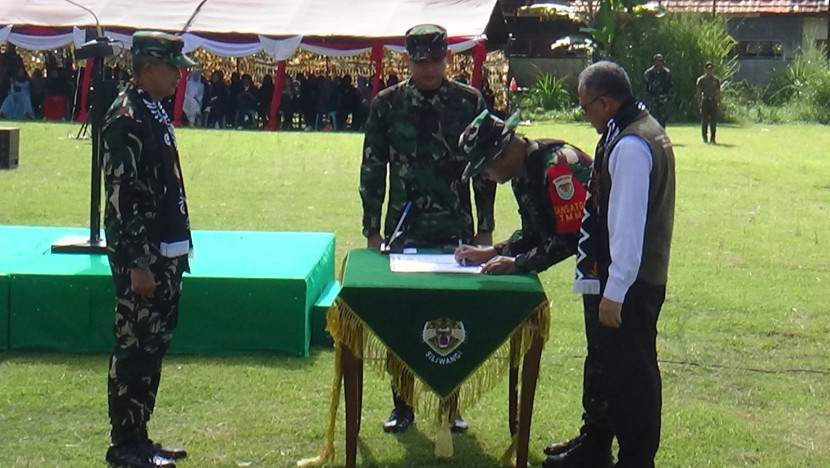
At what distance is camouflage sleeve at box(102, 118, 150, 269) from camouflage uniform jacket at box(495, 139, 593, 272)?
1.50 metres

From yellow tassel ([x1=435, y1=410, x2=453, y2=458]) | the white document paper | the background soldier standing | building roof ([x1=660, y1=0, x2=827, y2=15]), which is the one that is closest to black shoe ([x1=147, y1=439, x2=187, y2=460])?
yellow tassel ([x1=435, y1=410, x2=453, y2=458])

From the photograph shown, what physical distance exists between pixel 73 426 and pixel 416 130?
2101mm

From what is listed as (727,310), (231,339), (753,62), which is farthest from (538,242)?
A: (753,62)

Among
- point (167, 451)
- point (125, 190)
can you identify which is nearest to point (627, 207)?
point (125, 190)

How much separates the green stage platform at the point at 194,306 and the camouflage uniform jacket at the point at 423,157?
1.10m

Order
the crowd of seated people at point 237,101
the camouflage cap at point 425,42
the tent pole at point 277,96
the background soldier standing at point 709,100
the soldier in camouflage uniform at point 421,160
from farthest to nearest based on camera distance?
1. the crowd of seated people at point 237,101
2. the tent pole at point 277,96
3. the background soldier standing at point 709,100
4. the soldier in camouflage uniform at point 421,160
5. the camouflage cap at point 425,42

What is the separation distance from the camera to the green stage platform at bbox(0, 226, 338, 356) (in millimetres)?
6387

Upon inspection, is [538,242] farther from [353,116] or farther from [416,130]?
[353,116]

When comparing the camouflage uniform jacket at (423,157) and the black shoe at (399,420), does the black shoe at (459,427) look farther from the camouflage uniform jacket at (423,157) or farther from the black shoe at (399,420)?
the camouflage uniform jacket at (423,157)

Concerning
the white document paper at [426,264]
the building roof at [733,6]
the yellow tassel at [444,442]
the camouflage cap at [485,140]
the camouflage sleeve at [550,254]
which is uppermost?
the building roof at [733,6]

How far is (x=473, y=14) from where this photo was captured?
1023 inches

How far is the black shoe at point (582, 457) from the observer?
198 inches

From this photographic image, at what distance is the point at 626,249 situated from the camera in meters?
4.19

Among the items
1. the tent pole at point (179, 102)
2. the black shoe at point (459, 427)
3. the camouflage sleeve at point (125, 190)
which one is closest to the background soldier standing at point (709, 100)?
the tent pole at point (179, 102)
